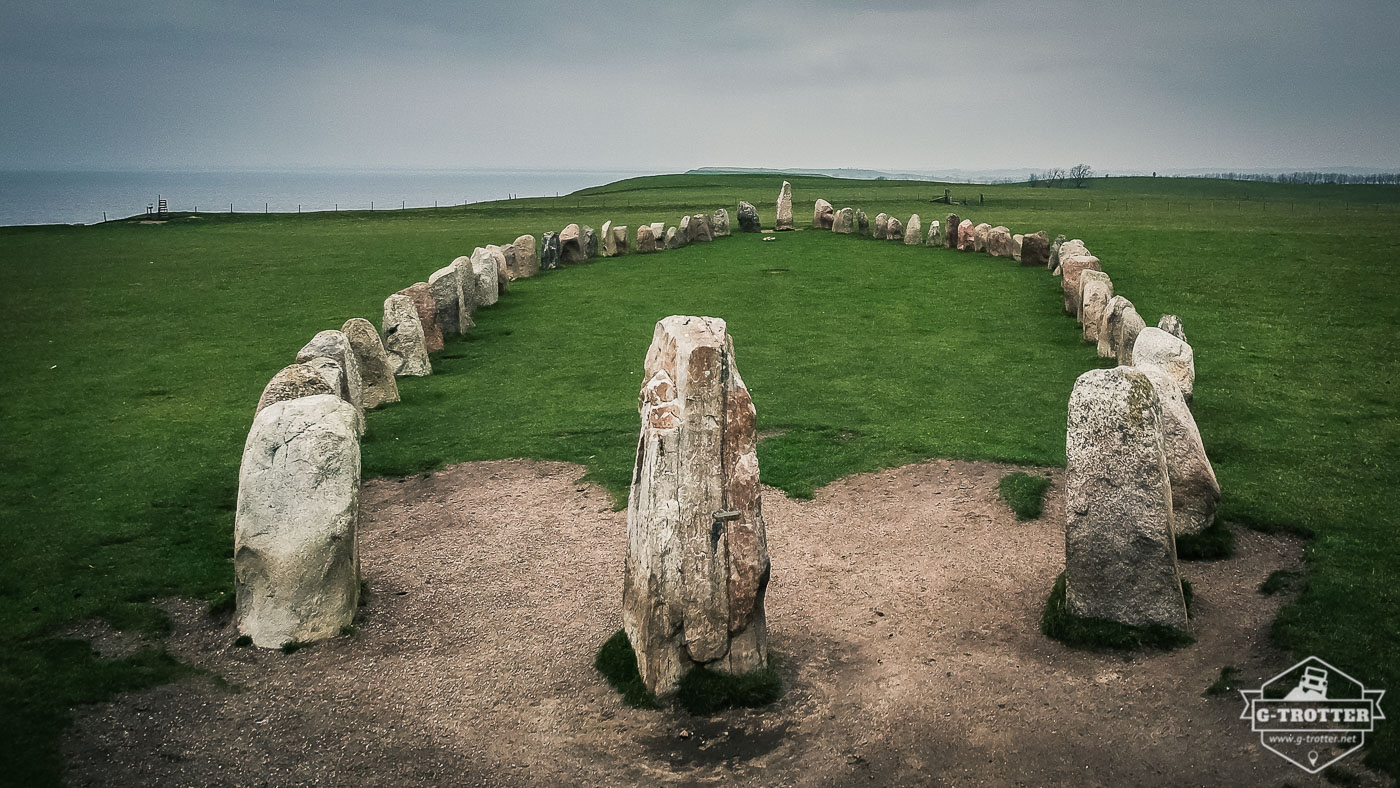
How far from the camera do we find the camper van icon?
699 centimetres

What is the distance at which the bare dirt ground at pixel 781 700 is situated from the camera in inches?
273

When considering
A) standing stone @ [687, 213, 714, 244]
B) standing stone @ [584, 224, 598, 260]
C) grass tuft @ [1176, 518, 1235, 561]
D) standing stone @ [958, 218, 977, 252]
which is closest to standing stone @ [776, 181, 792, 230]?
standing stone @ [687, 213, 714, 244]

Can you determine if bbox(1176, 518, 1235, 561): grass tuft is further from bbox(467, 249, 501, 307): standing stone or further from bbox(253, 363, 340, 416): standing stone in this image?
bbox(467, 249, 501, 307): standing stone

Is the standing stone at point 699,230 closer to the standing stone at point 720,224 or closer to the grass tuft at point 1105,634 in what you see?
the standing stone at point 720,224

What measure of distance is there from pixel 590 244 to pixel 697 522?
90.6ft

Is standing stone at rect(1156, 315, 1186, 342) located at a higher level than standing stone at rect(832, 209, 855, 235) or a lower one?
lower

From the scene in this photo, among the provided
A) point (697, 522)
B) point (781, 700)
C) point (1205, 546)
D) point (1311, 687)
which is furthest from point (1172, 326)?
point (697, 522)

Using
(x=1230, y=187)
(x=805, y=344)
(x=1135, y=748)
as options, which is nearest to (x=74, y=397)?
(x=805, y=344)

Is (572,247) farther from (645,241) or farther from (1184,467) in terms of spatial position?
(1184,467)

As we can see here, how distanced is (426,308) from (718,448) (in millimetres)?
14373

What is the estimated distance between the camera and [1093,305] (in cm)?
1991

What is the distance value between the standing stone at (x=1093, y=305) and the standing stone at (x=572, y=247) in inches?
695

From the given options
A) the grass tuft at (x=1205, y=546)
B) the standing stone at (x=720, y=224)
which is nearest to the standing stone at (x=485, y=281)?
the standing stone at (x=720, y=224)

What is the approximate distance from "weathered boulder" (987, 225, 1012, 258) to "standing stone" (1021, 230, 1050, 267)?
1690mm
